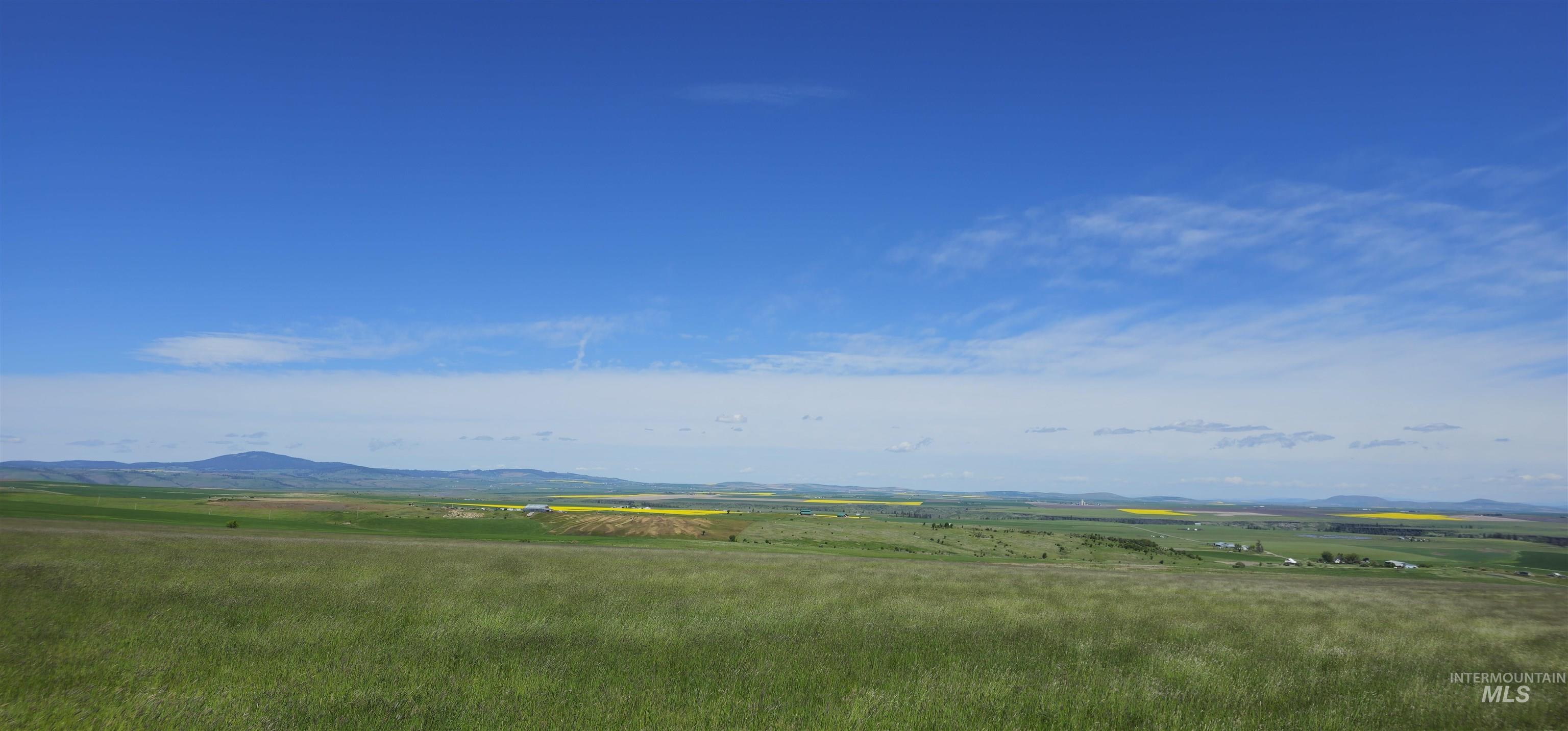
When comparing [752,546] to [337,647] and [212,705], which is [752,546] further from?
[212,705]

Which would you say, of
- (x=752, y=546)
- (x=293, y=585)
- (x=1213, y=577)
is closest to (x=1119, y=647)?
(x=293, y=585)

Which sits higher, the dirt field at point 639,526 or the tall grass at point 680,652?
the tall grass at point 680,652

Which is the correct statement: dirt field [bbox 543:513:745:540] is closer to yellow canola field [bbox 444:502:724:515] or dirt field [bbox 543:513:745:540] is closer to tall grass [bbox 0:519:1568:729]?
yellow canola field [bbox 444:502:724:515]

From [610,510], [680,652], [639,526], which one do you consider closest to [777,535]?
[639,526]

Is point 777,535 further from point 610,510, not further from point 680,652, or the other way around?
point 680,652

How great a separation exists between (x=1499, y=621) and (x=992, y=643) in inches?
988

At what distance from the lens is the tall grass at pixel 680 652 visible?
11055 mm

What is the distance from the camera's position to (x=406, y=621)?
17.2 m

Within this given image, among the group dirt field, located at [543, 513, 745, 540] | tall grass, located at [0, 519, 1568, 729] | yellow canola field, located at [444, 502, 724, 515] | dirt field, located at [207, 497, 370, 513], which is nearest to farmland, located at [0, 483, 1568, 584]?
dirt field, located at [543, 513, 745, 540]

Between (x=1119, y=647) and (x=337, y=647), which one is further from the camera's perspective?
(x=1119, y=647)

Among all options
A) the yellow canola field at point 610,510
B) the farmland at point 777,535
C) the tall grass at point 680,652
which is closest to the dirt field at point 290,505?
the farmland at point 777,535

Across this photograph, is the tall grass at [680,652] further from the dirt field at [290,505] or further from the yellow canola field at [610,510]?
the dirt field at [290,505]

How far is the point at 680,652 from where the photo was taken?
15.4 m

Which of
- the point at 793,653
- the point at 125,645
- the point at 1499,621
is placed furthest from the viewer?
the point at 1499,621
